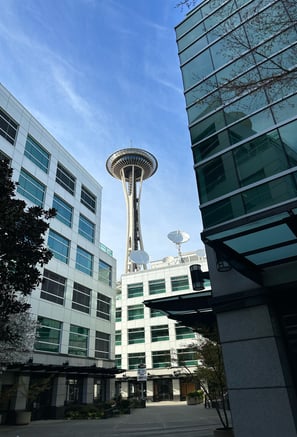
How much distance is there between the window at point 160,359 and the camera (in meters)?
49.3

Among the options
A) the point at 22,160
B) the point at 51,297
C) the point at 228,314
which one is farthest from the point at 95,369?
the point at 228,314

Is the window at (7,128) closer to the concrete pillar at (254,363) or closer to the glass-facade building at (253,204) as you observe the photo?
the glass-facade building at (253,204)

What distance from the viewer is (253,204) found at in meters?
10.1

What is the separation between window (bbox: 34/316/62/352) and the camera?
86.8ft

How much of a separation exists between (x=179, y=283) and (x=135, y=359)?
13957mm

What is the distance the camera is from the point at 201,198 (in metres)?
11.6

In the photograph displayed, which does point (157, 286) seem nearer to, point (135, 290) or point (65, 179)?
point (135, 290)

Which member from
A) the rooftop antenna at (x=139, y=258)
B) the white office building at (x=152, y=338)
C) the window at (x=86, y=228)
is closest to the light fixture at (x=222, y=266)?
the window at (x=86, y=228)

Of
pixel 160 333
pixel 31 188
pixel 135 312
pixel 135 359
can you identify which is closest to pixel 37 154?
pixel 31 188

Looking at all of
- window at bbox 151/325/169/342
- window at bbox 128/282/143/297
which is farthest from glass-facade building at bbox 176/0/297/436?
window at bbox 128/282/143/297

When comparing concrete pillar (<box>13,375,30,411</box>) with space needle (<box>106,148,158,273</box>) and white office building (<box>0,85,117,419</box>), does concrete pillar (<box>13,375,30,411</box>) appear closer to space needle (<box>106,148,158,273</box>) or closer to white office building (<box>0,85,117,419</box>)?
white office building (<box>0,85,117,419</box>)

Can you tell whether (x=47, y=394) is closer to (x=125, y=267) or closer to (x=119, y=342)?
(x=119, y=342)

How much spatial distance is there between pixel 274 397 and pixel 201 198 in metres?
6.38

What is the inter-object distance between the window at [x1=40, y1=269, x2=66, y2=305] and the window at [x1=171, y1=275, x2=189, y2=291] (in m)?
27.0
